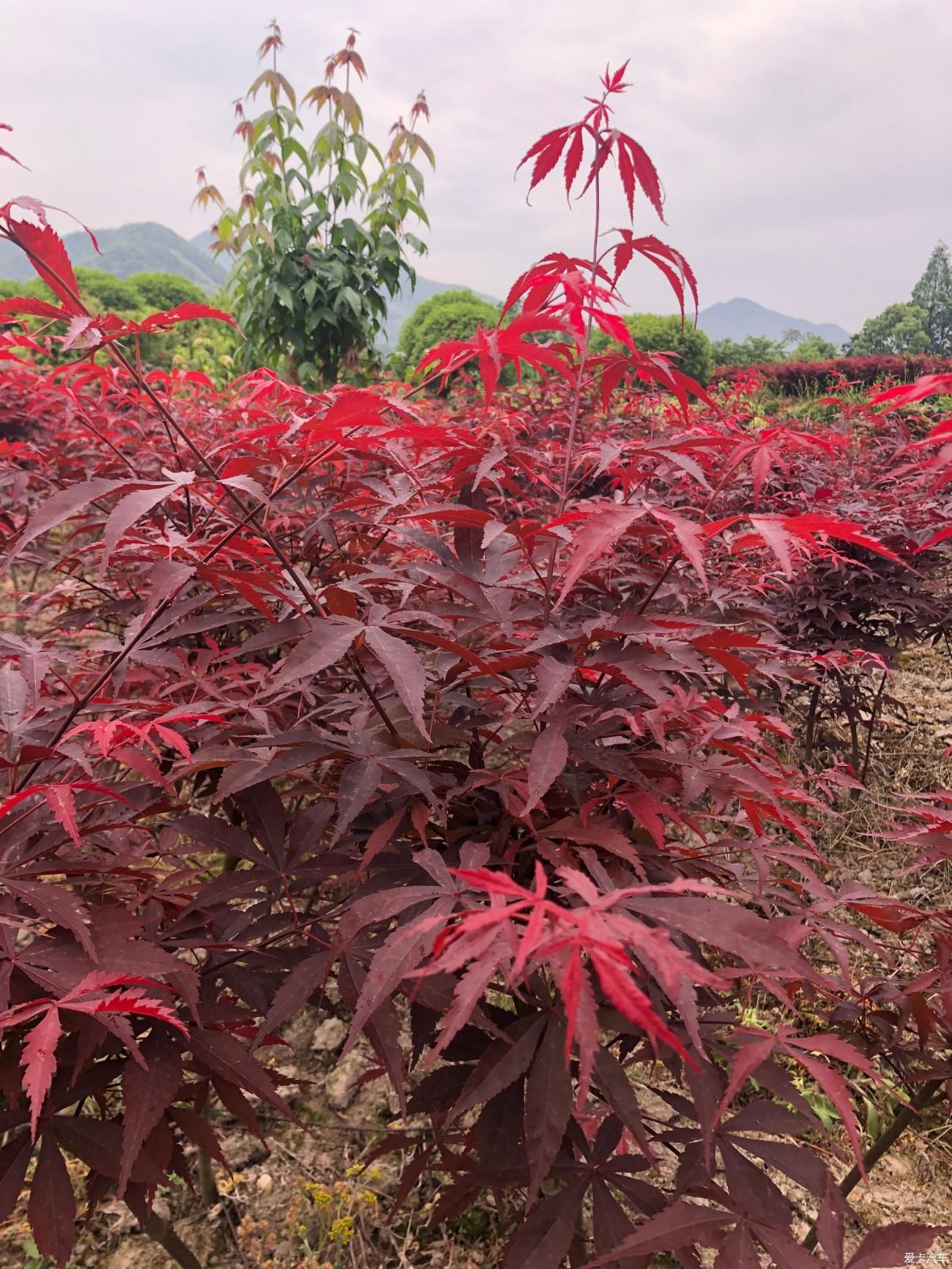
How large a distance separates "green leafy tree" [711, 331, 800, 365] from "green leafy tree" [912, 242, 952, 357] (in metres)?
6.45

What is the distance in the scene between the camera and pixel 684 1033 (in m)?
0.82

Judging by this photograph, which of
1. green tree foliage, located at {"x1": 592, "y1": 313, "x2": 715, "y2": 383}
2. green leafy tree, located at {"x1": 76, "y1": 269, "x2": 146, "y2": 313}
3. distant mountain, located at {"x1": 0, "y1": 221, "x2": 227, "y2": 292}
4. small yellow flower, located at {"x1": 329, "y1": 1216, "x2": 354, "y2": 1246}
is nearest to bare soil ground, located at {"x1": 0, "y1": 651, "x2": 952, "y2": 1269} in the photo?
small yellow flower, located at {"x1": 329, "y1": 1216, "x2": 354, "y2": 1246}

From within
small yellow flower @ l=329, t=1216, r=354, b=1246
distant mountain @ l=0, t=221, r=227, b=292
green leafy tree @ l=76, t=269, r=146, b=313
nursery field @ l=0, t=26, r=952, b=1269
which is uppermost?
distant mountain @ l=0, t=221, r=227, b=292

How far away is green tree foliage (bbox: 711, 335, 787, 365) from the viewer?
50.9ft

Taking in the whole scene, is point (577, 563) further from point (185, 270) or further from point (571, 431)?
point (185, 270)

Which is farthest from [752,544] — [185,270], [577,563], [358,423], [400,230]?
[185,270]

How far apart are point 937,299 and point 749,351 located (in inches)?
498

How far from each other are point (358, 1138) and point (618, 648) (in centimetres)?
145

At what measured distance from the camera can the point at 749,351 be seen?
53.1 feet

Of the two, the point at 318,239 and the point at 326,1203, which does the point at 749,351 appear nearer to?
the point at 318,239

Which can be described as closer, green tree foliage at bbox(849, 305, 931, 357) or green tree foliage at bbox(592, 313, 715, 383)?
green tree foliage at bbox(592, 313, 715, 383)

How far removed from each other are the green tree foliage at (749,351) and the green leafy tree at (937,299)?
6.43 metres

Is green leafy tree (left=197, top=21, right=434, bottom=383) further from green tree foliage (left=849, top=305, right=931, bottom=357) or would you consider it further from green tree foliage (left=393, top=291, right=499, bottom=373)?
green tree foliage (left=849, top=305, right=931, bottom=357)

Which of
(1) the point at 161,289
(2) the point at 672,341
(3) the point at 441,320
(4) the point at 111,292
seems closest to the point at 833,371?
(2) the point at 672,341
